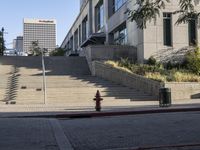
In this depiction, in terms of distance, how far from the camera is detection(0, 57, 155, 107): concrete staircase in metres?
30.9

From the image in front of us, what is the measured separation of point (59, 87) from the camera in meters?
34.3

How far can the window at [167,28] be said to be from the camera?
42.0m

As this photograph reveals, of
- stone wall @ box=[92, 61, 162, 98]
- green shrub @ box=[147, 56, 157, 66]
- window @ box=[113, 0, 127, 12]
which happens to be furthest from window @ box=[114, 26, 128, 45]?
stone wall @ box=[92, 61, 162, 98]

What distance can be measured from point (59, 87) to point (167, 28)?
1220 centimetres

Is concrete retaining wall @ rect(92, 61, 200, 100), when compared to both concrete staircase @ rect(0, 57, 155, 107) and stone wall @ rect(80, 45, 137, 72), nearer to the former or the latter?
concrete staircase @ rect(0, 57, 155, 107)

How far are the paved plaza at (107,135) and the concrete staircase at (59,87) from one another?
440 inches

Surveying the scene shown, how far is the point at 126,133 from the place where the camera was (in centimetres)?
1412

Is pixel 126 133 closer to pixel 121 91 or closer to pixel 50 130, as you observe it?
pixel 50 130

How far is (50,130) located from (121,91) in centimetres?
1795

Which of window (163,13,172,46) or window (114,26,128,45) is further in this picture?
window (114,26,128,45)

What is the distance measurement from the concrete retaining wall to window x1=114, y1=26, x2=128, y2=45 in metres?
12.1

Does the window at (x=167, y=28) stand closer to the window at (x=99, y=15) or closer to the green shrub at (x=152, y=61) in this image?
the green shrub at (x=152, y=61)

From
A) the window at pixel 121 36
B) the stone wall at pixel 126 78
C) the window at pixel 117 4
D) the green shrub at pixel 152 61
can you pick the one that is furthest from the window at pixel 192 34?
the window at pixel 117 4

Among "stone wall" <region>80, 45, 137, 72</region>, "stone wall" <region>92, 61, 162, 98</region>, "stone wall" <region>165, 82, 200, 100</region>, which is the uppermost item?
"stone wall" <region>80, 45, 137, 72</region>
